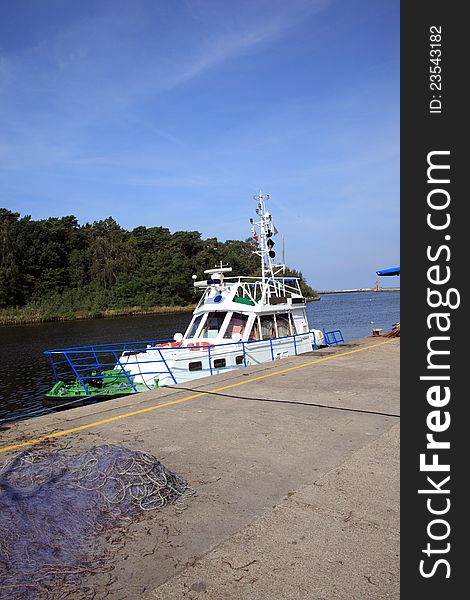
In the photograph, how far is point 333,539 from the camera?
3.88 meters

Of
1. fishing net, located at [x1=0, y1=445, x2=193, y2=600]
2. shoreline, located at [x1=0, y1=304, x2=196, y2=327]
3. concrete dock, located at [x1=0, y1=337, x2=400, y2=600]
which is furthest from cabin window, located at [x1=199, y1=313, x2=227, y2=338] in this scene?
shoreline, located at [x1=0, y1=304, x2=196, y2=327]

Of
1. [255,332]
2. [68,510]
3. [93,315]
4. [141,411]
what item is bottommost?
[93,315]

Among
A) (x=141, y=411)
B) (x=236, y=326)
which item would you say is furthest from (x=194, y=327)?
(x=141, y=411)

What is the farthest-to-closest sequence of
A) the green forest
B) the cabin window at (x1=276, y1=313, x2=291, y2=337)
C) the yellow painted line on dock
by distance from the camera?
the green forest → the cabin window at (x1=276, y1=313, x2=291, y2=337) → the yellow painted line on dock

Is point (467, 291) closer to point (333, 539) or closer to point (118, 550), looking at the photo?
point (333, 539)

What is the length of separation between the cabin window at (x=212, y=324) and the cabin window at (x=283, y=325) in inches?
90.9

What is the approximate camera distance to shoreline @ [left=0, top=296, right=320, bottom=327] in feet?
205

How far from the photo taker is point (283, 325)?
18156 millimetres

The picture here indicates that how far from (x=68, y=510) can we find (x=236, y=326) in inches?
494

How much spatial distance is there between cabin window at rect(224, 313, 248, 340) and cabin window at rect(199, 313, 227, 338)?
0.33 metres

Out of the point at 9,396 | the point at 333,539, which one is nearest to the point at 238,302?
the point at 9,396

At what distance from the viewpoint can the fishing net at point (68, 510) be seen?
3297mm

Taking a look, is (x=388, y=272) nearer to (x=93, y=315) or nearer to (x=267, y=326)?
(x=267, y=326)

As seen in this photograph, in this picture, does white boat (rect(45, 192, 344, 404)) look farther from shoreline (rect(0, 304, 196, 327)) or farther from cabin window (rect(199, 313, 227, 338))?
shoreline (rect(0, 304, 196, 327))
